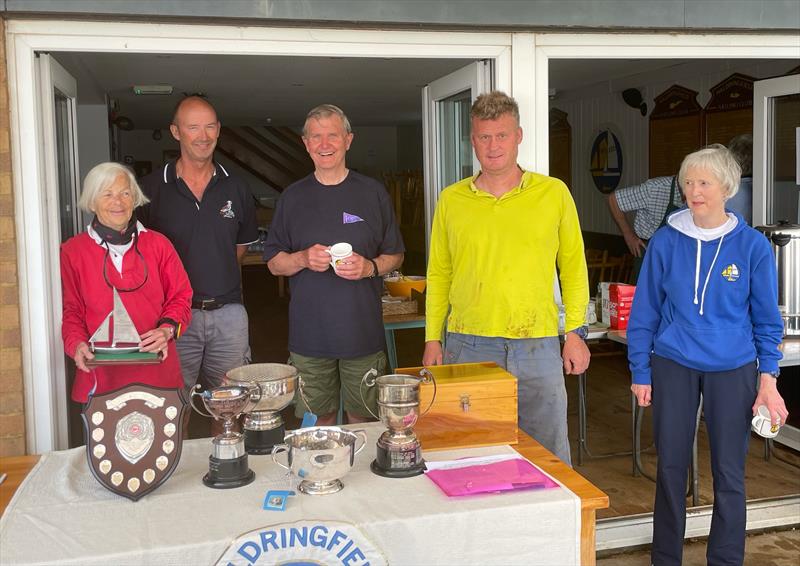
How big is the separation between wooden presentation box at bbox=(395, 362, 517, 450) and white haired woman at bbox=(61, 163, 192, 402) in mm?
1053

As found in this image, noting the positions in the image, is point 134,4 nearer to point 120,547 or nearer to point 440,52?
point 440,52

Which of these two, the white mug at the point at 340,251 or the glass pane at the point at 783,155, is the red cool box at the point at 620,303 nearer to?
the glass pane at the point at 783,155

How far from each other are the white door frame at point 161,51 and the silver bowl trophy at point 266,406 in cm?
113

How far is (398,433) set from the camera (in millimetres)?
2344

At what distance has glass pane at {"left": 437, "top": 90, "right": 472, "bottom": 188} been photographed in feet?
14.1

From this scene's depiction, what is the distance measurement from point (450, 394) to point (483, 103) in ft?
3.74

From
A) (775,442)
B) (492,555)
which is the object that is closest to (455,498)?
(492,555)

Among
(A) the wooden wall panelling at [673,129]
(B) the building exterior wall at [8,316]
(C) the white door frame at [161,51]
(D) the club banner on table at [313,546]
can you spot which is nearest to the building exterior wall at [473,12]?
(C) the white door frame at [161,51]

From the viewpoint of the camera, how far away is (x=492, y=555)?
2135 millimetres

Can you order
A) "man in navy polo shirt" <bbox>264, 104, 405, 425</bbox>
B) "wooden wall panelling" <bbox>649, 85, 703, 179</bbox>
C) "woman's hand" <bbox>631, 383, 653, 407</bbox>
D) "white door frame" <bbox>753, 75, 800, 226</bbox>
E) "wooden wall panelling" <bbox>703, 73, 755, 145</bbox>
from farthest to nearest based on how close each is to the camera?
1. "wooden wall panelling" <bbox>649, 85, 703, 179</bbox>
2. "wooden wall panelling" <bbox>703, 73, 755, 145</bbox>
3. "white door frame" <bbox>753, 75, 800, 226</bbox>
4. "man in navy polo shirt" <bbox>264, 104, 405, 425</bbox>
5. "woman's hand" <bbox>631, 383, 653, 407</bbox>

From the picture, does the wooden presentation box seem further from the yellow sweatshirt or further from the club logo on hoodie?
the club logo on hoodie

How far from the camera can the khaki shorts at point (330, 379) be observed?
11.3 ft

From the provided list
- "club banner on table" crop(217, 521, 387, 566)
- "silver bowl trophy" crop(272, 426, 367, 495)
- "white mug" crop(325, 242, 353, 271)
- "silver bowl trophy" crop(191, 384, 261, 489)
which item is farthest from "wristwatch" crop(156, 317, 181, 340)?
"club banner on table" crop(217, 521, 387, 566)

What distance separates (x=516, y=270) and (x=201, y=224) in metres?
1.36
